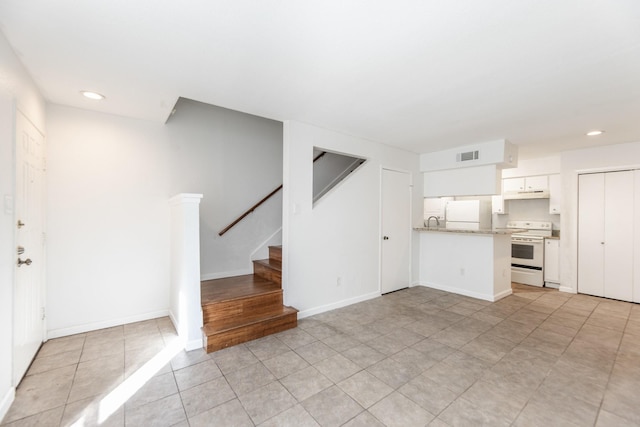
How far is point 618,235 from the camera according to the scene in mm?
4395

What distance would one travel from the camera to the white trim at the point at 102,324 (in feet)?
9.53

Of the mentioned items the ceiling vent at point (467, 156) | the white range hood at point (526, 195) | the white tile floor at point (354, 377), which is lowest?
the white tile floor at point (354, 377)

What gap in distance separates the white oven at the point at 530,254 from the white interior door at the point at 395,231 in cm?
231

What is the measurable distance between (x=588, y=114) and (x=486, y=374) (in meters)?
3.10

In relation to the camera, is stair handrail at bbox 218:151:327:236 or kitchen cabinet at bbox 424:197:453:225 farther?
kitchen cabinet at bbox 424:197:453:225

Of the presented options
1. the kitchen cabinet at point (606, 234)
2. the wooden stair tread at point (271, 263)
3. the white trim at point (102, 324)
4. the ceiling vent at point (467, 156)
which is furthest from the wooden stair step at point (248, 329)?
the kitchen cabinet at point (606, 234)

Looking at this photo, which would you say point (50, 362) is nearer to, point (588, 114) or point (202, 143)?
point (202, 143)

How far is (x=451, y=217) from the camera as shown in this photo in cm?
533

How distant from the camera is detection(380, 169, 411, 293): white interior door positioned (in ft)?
15.2

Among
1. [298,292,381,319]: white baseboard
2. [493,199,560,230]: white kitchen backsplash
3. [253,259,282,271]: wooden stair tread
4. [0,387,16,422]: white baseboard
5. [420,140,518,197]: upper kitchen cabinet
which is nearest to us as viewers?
[0,387,16,422]: white baseboard

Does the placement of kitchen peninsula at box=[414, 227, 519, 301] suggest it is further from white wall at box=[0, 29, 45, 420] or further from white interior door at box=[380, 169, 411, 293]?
white wall at box=[0, 29, 45, 420]

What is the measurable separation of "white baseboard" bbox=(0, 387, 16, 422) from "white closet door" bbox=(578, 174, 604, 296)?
7.22 m

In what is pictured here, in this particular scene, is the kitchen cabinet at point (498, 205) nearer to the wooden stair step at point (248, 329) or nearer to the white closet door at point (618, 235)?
the white closet door at point (618, 235)

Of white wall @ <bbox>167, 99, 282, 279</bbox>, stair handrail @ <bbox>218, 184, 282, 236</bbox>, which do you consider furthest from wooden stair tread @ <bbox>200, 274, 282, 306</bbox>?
stair handrail @ <bbox>218, 184, 282, 236</bbox>
